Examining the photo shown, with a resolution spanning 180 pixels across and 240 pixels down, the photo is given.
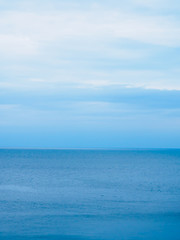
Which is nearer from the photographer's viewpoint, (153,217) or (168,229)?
(168,229)

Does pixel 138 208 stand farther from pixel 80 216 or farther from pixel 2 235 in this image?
pixel 2 235

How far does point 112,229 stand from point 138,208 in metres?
8.72

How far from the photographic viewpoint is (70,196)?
133 feet

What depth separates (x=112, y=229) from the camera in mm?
25984

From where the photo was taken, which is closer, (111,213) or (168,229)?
(168,229)

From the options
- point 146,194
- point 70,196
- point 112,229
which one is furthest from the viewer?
point 146,194

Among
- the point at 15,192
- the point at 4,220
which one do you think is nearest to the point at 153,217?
the point at 4,220

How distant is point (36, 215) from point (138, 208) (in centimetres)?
1024

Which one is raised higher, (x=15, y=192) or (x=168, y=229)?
(x=15, y=192)

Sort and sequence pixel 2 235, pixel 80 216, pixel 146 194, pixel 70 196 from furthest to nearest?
1. pixel 146 194
2. pixel 70 196
3. pixel 80 216
4. pixel 2 235

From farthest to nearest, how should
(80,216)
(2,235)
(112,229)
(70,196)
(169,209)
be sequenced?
(70,196) → (169,209) → (80,216) → (112,229) → (2,235)

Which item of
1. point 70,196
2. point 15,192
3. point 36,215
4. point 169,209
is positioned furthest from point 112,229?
point 15,192

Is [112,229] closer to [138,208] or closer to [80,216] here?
[80,216]

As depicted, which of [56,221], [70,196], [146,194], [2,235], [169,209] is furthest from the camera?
[146,194]
